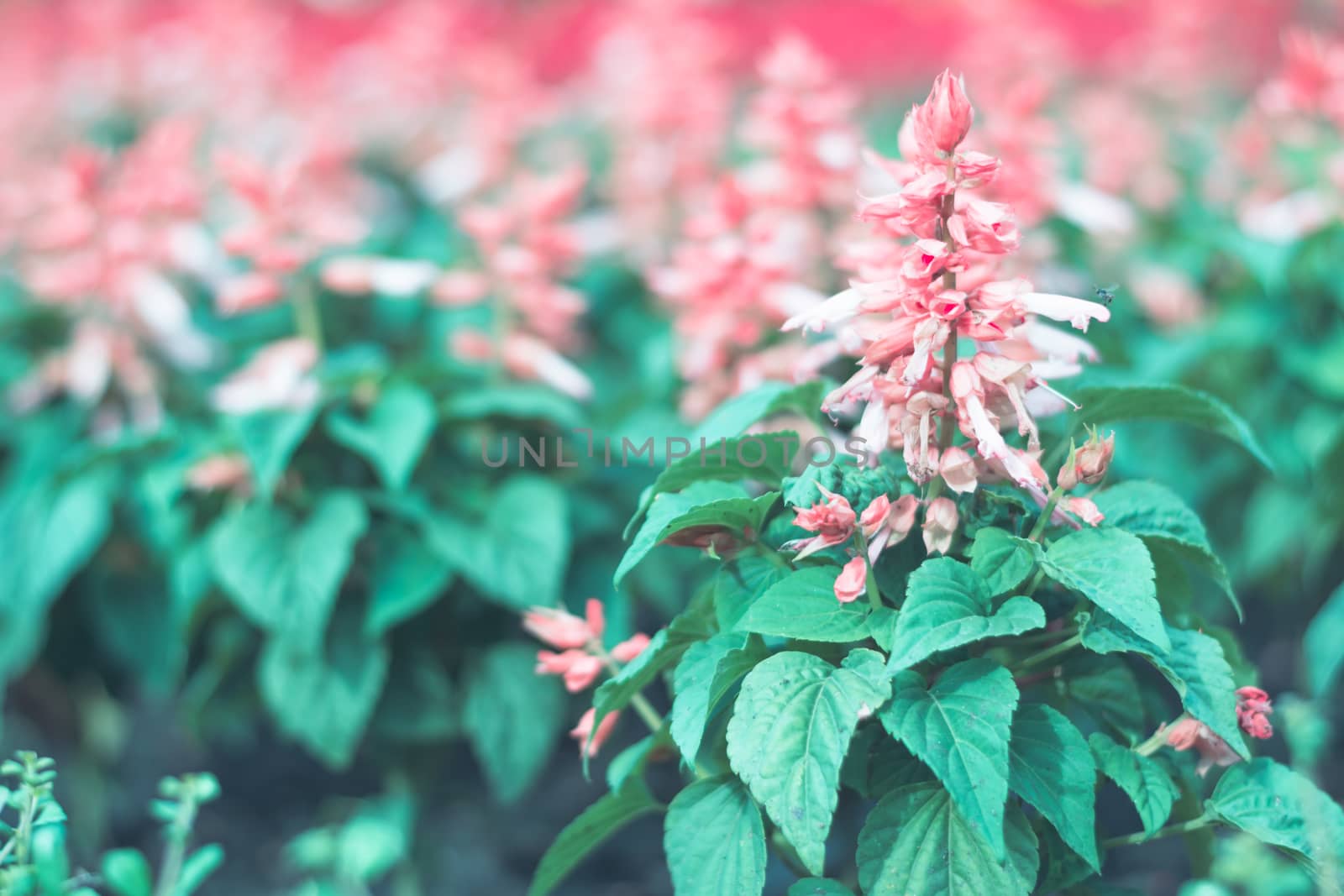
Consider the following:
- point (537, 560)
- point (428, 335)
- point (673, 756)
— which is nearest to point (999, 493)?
point (673, 756)

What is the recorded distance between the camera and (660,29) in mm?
2762

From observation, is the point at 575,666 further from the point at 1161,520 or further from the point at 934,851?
the point at 1161,520

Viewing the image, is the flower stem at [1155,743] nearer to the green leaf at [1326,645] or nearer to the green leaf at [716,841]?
the green leaf at [716,841]

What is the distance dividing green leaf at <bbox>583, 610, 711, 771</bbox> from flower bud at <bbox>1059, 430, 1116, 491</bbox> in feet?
1.23

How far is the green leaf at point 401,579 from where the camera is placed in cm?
160

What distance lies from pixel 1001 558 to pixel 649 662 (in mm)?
346

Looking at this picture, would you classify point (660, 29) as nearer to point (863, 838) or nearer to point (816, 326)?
point (816, 326)

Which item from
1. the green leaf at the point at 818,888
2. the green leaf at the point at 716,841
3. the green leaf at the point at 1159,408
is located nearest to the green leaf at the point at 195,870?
the green leaf at the point at 716,841

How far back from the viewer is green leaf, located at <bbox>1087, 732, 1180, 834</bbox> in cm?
89

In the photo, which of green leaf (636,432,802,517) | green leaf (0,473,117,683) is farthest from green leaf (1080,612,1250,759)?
green leaf (0,473,117,683)

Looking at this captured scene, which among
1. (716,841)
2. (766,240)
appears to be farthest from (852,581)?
(766,240)

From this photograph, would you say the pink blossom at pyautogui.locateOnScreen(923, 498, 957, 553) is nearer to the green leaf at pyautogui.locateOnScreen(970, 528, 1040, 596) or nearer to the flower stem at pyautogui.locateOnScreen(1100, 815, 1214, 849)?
the green leaf at pyautogui.locateOnScreen(970, 528, 1040, 596)

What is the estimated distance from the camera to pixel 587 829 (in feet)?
3.53

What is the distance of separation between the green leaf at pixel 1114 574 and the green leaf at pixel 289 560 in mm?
1045
